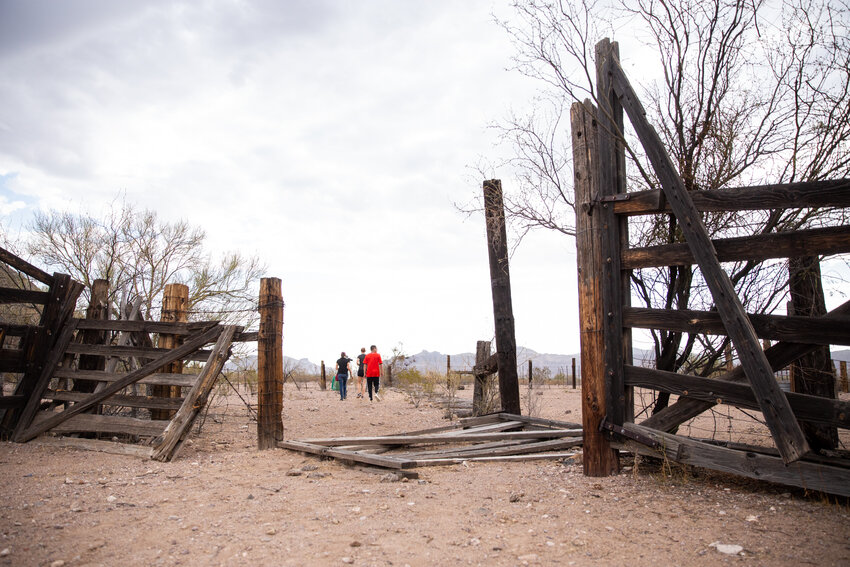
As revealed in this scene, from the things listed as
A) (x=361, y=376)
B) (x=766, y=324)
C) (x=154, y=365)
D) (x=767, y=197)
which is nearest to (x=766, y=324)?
(x=766, y=324)

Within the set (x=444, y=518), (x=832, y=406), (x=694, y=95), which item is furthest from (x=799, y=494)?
(x=694, y=95)

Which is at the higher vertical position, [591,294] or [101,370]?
[591,294]

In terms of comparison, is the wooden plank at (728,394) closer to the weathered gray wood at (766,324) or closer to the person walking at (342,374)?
the weathered gray wood at (766,324)

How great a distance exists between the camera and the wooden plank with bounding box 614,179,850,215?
4.30 meters

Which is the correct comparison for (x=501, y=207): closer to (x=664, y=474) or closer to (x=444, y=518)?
(x=664, y=474)

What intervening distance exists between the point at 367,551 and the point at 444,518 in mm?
896

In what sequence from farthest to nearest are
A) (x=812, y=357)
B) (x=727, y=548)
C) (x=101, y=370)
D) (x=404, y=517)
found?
(x=101, y=370) → (x=812, y=357) → (x=404, y=517) → (x=727, y=548)

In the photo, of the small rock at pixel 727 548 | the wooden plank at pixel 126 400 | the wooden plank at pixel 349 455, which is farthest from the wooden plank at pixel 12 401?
the small rock at pixel 727 548

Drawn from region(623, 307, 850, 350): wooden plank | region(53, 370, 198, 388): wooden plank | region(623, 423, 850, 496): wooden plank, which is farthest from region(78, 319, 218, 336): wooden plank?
region(623, 423, 850, 496): wooden plank

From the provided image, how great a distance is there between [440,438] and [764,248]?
4.84 metres

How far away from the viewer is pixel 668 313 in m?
5.16

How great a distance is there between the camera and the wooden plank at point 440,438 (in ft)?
24.8

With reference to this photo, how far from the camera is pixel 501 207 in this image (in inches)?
369

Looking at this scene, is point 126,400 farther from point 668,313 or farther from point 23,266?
point 668,313
